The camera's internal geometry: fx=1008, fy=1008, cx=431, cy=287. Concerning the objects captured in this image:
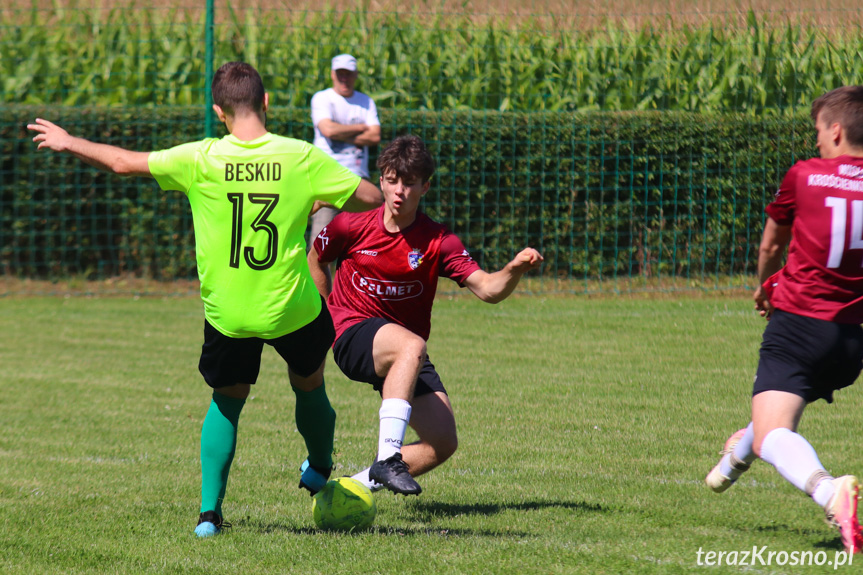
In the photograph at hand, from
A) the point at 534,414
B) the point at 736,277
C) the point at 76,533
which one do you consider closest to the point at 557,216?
the point at 736,277

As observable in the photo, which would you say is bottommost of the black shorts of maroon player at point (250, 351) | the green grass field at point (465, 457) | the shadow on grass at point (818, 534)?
the green grass field at point (465, 457)

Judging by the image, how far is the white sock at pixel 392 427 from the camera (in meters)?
4.35

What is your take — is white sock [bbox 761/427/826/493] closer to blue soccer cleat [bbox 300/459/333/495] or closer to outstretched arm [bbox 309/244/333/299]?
blue soccer cleat [bbox 300/459/333/495]

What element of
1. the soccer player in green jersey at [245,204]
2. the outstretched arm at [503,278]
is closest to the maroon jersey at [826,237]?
the outstretched arm at [503,278]

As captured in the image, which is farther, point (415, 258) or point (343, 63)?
point (343, 63)

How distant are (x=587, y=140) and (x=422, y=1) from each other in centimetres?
406

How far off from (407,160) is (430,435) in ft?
4.41

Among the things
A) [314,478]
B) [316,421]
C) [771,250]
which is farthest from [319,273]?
[771,250]

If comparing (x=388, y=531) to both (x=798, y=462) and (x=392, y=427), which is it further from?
(x=798, y=462)

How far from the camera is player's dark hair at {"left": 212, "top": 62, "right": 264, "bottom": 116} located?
4.34 meters

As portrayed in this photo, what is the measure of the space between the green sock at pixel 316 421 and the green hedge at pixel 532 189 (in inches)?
304

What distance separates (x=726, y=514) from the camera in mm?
4820

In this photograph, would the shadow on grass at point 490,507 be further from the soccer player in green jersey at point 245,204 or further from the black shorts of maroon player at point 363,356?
the soccer player in green jersey at point 245,204

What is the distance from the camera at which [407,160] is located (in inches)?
184
